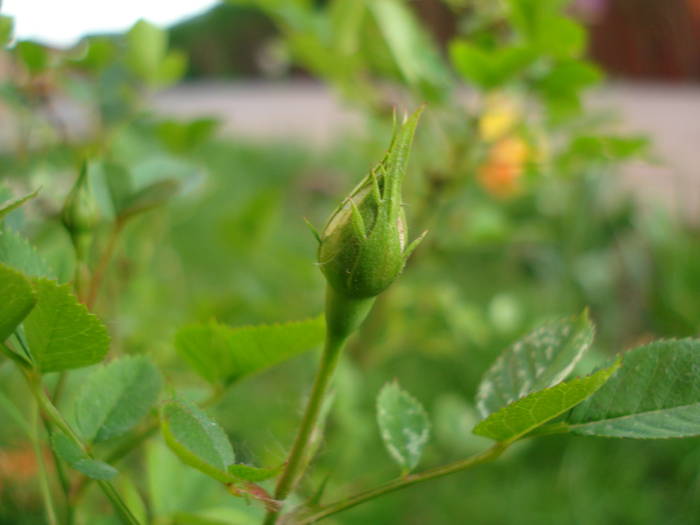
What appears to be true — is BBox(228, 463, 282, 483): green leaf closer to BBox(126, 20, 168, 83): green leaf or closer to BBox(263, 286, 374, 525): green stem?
BBox(263, 286, 374, 525): green stem

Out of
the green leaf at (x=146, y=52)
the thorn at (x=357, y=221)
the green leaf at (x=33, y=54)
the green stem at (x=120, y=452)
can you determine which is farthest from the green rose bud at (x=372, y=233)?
the green leaf at (x=146, y=52)

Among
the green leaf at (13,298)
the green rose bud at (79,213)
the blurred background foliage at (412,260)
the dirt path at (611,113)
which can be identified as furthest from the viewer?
the dirt path at (611,113)

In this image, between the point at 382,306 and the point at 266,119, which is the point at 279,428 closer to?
the point at 382,306

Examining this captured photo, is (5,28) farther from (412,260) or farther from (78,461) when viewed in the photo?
(412,260)

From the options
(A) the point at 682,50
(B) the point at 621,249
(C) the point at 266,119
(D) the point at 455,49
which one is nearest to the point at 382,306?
(D) the point at 455,49

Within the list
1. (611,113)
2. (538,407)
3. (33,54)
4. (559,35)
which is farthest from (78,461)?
(611,113)

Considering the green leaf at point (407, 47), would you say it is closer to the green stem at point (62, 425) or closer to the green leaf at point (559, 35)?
the green leaf at point (559, 35)
